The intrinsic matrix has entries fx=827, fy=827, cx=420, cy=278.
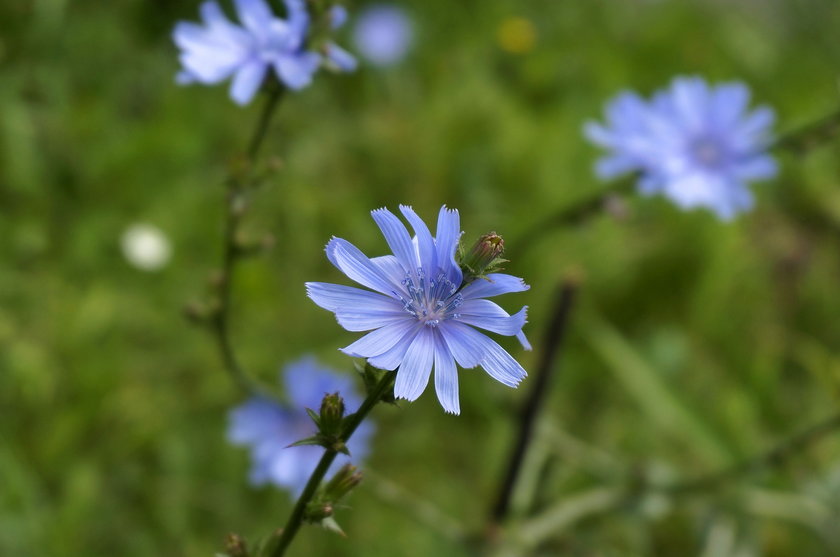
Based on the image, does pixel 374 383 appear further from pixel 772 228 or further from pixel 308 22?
pixel 772 228

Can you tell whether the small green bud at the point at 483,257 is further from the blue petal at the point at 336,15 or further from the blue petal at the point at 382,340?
the blue petal at the point at 336,15

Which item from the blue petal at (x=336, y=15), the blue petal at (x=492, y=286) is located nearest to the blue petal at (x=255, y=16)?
the blue petal at (x=336, y=15)

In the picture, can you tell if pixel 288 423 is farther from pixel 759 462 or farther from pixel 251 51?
pixel 759 462

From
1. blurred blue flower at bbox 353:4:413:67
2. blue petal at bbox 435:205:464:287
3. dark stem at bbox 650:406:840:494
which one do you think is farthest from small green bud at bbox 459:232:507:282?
blurred blue flower at bbox 353:4:413:67

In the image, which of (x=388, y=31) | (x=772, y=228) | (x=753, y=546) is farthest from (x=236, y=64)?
(x=772, y=228)

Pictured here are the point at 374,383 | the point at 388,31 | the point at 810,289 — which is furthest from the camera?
the point at 388,31

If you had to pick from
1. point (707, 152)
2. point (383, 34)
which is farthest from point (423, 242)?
point (383, 34)
